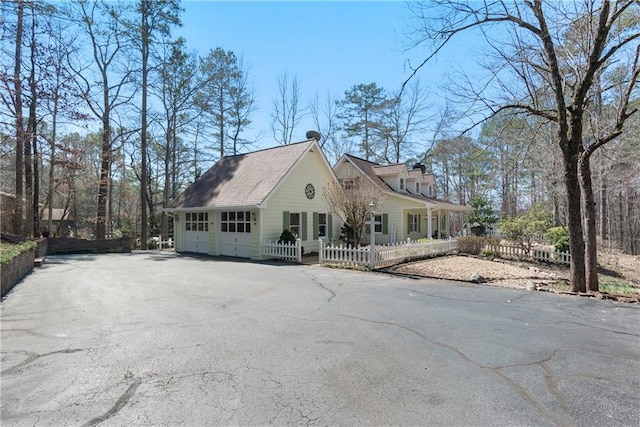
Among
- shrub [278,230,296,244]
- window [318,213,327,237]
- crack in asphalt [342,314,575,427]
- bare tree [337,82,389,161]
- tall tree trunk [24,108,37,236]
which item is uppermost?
bare tree [337,82,389,161]

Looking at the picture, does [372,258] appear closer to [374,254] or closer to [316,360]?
[374,254]

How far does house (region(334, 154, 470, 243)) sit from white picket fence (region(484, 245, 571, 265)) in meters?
4.10

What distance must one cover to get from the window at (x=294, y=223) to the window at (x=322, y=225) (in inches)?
69.2

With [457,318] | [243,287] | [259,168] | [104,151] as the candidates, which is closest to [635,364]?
[457,318]

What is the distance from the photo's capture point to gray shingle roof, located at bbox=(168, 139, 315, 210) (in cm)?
1529

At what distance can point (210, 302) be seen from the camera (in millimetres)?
6801

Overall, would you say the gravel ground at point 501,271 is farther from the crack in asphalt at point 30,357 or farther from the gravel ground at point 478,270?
the crack in asphalt at point 30,357

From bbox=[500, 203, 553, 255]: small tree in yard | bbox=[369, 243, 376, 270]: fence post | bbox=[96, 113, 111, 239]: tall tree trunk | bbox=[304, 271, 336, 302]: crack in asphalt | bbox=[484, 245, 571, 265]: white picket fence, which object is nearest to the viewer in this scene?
bbox=[304, 271, 336, 302]: crack in asphalt

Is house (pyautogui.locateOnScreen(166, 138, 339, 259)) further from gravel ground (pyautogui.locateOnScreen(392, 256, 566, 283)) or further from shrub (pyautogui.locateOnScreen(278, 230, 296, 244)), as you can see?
gravel ground (pyautogui.locateOnScreen(392, 256, 566, 283))

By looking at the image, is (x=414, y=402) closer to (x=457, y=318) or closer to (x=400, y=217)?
(x=457, y=318)

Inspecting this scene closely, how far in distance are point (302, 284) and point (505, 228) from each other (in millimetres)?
10795

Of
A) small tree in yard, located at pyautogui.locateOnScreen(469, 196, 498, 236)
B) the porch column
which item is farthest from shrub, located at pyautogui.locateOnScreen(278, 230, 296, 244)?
small tree in yard, located at pyautogui.locateOnScreen(469, 196, 498, 236)

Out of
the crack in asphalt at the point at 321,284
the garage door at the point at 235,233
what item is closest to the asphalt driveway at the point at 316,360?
the crack in asphalt at the point at 321,284

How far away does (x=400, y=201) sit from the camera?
21.2 meters
